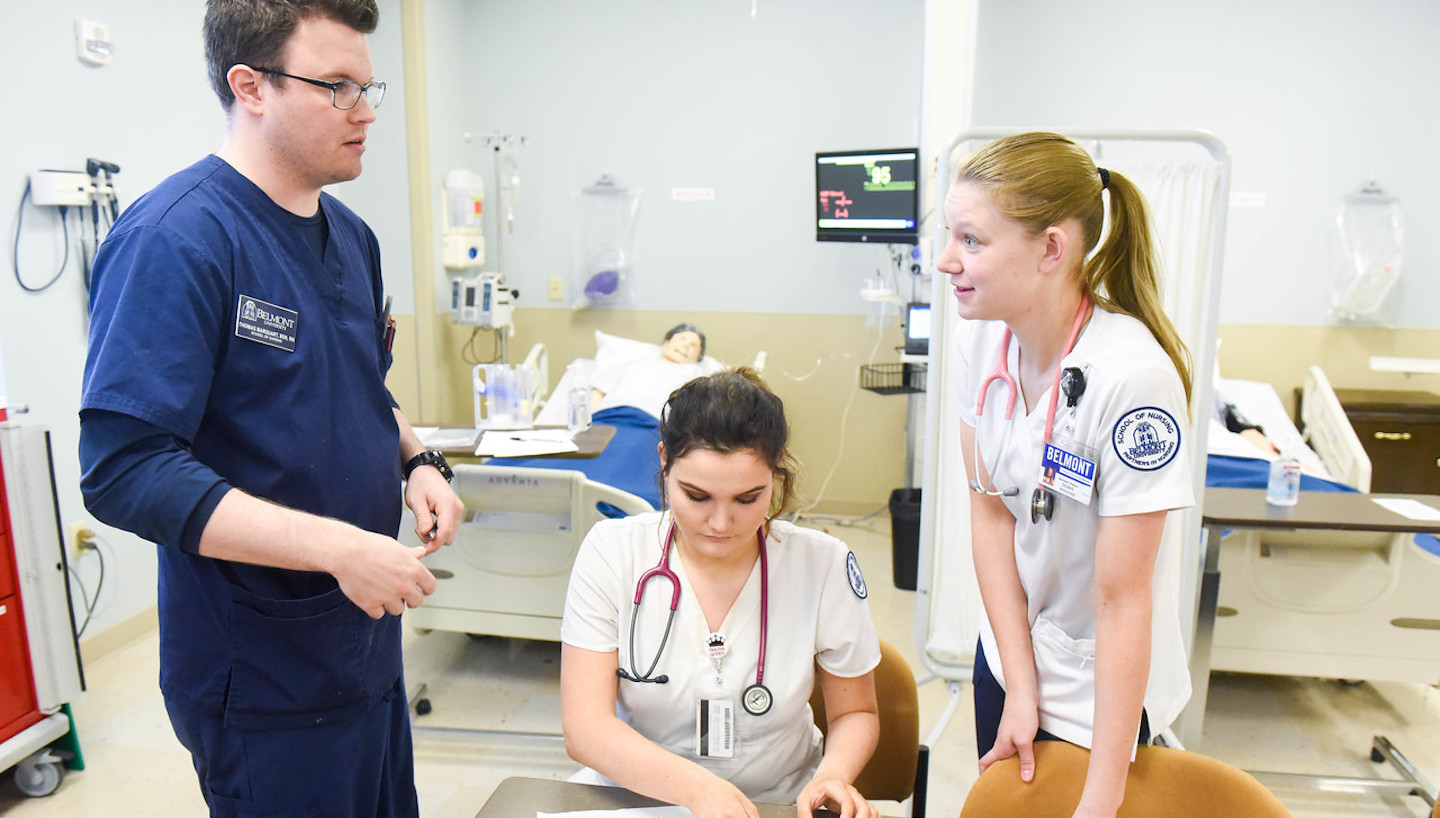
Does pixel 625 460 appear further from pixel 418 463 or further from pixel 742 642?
pixel 742 642

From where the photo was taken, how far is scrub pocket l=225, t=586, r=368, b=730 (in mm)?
1170

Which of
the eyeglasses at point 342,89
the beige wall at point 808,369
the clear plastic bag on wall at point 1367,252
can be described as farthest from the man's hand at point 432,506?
the clear plastic bag on wall at point 1367,252

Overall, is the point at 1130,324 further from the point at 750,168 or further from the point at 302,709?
the point at 750,168

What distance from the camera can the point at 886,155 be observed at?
13.0 ft

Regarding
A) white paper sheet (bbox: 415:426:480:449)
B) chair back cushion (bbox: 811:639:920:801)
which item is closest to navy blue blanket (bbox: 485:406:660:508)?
white paper sheet (bbox: 415:426:480:449)

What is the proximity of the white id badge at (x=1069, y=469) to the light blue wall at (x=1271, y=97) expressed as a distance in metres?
3.74

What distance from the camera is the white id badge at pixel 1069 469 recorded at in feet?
3.79

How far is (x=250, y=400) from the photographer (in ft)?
3.69

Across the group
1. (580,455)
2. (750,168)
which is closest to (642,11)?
(750,168)

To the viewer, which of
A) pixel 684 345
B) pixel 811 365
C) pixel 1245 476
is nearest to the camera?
pixel 1245 476

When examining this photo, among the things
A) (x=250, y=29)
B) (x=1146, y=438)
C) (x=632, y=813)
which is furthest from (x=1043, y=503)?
(x=250, y=29)

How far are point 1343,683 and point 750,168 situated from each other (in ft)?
10.9

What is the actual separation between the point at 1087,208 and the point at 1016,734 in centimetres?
73

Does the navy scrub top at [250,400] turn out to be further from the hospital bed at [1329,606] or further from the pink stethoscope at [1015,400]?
the hospital bed at [1329,606]
